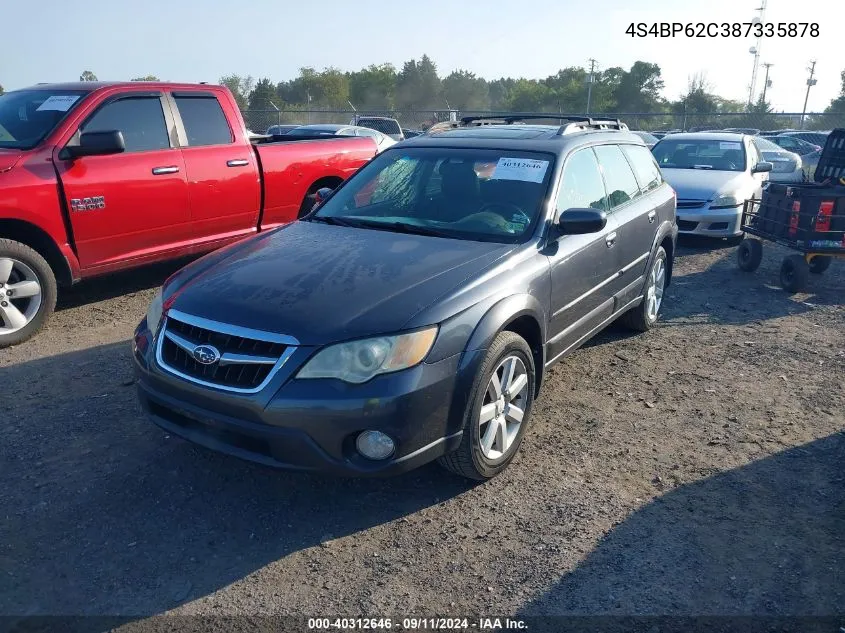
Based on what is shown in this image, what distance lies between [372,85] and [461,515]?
77.7m

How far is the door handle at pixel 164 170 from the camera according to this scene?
6.09 m

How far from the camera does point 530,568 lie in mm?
2980

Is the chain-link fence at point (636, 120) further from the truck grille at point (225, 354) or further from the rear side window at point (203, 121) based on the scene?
the truck grille at point (225, 354)

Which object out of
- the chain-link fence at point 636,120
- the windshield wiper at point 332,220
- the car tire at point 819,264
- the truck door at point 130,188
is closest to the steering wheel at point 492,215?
the windshield wiper at point 332,220

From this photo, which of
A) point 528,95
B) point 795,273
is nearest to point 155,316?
point 795,273

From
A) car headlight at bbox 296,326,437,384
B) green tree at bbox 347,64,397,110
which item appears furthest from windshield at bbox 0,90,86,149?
green tree at bbox 347,64,397,110

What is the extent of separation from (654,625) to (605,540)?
54 cm

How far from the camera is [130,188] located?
19.3 feet

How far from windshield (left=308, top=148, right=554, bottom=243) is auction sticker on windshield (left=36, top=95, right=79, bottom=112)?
2.66 m

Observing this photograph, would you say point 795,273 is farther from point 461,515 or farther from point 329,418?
point 329,418

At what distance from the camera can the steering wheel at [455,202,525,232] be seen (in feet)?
13.3

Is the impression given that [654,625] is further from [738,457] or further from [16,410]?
[16,410]

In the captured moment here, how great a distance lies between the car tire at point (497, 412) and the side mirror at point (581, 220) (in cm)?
74

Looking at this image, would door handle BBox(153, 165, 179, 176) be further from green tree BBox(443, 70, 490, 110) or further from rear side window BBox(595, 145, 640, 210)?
green tree BBox(443, 70, 490, 110)
